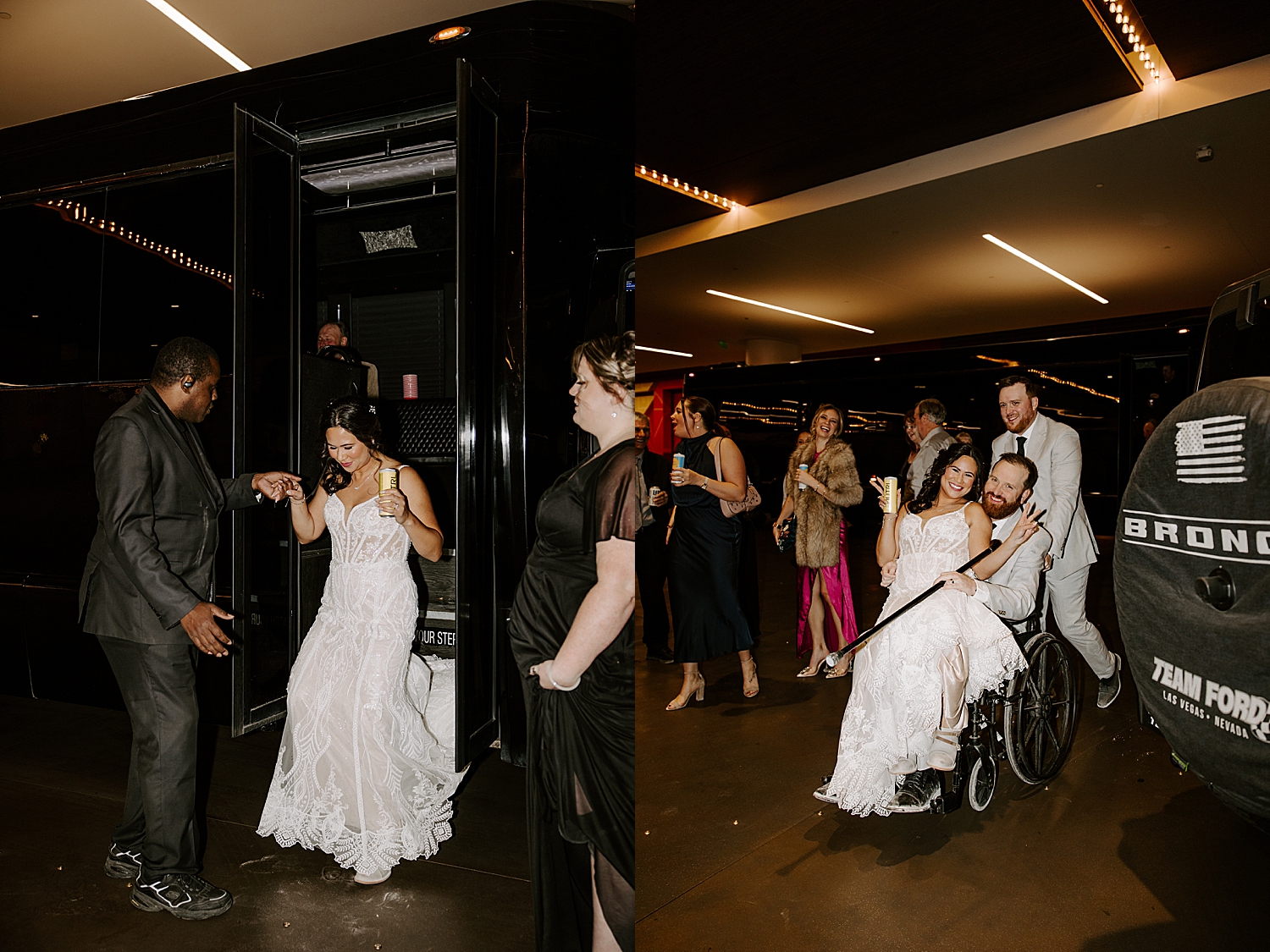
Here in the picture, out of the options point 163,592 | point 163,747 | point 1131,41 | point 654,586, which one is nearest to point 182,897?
point 163,747

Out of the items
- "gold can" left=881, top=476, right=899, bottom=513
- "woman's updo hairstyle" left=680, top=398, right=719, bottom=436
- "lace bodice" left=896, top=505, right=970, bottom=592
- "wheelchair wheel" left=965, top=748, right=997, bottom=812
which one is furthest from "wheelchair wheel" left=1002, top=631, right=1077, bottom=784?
"woman's updo hairstyle" left=680, top=398, right=719, bottom=436

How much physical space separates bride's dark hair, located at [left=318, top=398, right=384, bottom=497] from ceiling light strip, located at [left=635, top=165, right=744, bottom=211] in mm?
4484

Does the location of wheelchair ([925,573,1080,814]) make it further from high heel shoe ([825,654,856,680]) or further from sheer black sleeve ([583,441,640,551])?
sheer black sleeve ([583,441,640,551])

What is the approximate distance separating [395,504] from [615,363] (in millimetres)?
631

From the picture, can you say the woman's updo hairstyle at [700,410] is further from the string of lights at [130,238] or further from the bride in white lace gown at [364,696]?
the string of lights at [130,238]

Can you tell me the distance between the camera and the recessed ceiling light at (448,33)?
1.67 m

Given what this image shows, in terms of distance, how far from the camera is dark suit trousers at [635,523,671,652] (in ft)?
16.1

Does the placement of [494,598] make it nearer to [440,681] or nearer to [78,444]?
[440,681]

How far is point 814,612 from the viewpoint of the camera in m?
4.55

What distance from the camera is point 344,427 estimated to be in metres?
1.75

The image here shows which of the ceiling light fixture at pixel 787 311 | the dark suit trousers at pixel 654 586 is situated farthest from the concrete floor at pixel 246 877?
the ceiling light fixture at pixel 787 311

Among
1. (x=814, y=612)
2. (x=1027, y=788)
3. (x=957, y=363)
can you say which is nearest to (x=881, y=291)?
(x=957, y=363)

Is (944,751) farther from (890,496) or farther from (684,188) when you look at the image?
(684,188)

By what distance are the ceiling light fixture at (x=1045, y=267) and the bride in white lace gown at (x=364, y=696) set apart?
6.30 meters
